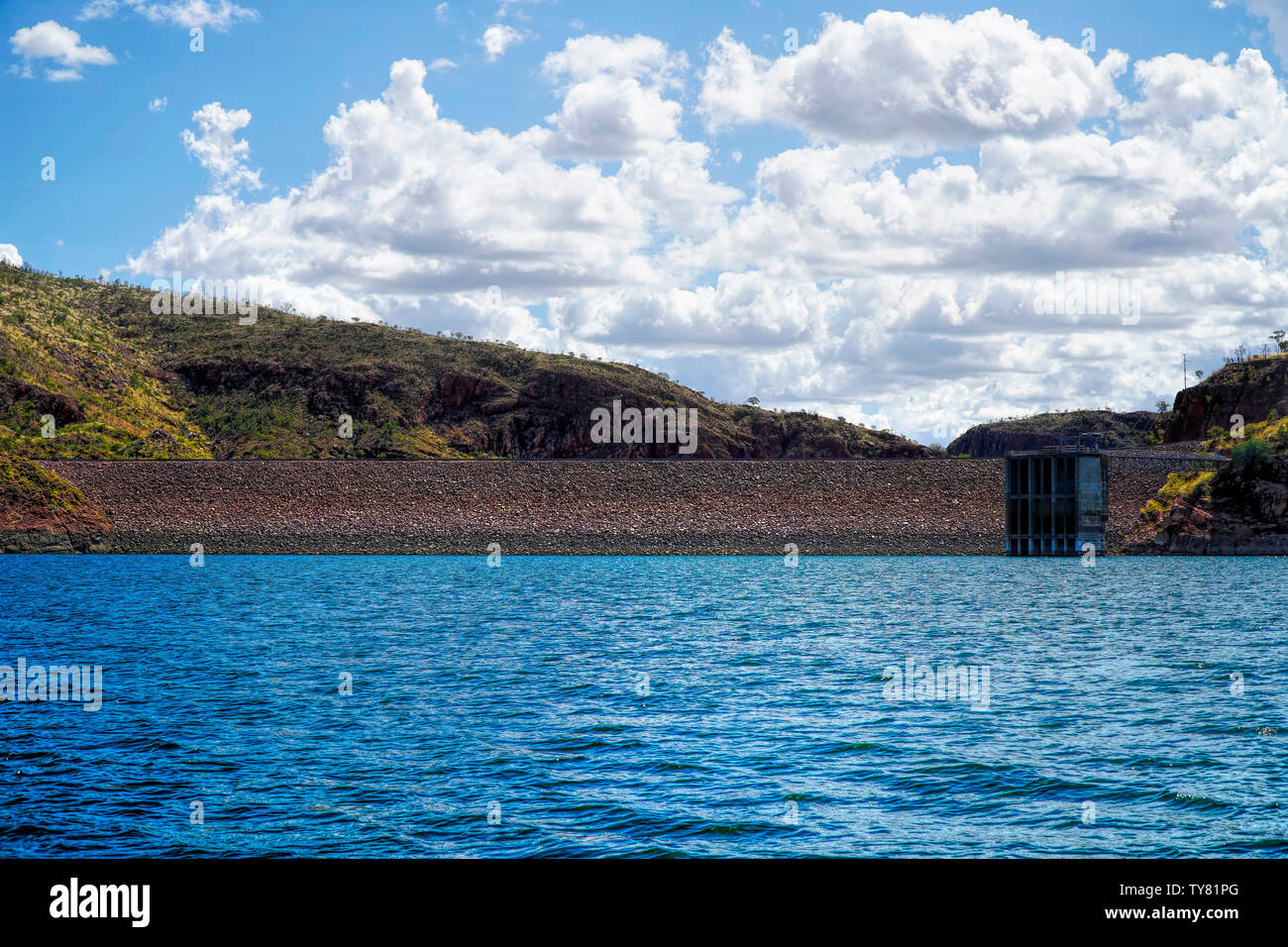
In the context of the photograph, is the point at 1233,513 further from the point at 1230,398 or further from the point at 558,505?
the point at 558,505

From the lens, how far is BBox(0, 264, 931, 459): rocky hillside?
12269 cm

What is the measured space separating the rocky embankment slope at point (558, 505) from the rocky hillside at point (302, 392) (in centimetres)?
2433

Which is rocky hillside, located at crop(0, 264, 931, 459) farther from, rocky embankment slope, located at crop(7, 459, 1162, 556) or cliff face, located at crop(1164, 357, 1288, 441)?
cliff face, located at crop(1164, 357, 1288, 441)

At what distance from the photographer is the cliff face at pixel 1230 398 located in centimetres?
11238

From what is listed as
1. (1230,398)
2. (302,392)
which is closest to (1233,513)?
(1230,398)

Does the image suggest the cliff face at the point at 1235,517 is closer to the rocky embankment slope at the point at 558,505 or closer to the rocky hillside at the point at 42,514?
the rocky embankment slope at the point at 558,505

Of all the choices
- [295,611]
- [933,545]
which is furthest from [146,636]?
[933,545]

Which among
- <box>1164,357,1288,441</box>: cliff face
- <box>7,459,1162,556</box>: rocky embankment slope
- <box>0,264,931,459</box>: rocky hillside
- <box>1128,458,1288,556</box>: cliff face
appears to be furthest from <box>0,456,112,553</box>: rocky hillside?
<box>1164,357,1288,441</box>: cliff face

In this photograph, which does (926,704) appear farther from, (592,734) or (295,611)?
(295,611)

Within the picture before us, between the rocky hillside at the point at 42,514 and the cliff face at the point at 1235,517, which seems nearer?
the rocky hillside at the point at 42,514

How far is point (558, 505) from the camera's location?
93062 mm

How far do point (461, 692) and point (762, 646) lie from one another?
445 inches

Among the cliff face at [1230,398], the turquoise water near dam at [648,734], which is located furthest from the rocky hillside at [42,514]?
the cliff face at [1230,398]
